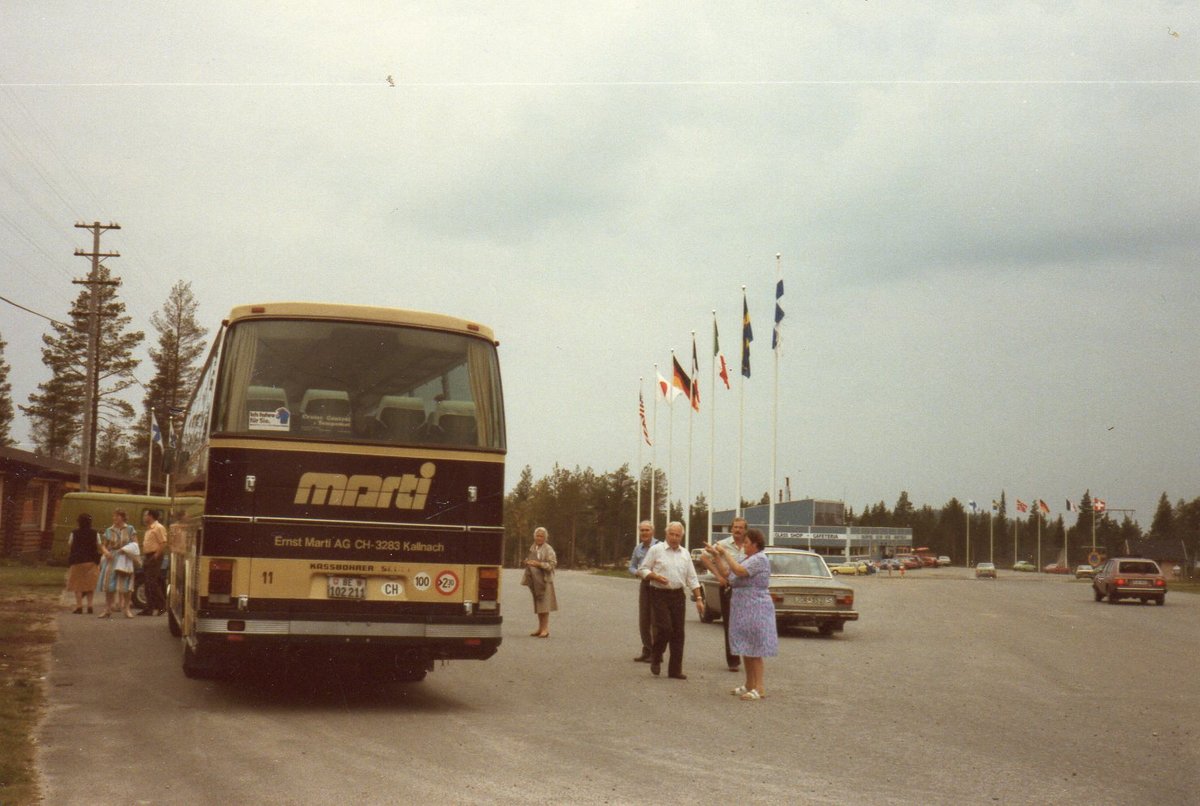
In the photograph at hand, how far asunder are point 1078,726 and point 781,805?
5338 mm

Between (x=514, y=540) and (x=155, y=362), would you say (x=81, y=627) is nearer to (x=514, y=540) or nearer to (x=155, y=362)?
(x=155, y=362)

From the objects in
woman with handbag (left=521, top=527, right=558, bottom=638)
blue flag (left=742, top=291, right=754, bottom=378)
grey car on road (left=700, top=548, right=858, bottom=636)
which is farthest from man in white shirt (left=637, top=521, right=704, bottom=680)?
blue flag (left=742, top=291, right=754, bottom=378)

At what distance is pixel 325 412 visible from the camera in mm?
10664

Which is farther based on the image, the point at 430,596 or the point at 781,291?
the point at 781,291

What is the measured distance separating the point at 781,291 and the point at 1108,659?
2042cm

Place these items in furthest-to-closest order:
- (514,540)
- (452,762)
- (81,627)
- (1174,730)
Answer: (514,540)
(81,627)
(1174,730)
(452,762)

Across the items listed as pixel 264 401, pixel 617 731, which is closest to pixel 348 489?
pixel 264 401

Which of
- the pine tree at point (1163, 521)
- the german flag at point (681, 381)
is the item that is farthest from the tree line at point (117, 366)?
the pine tree at point (1163, 521)

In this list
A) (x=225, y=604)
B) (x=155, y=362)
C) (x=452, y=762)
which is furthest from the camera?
(x=155, y=362)

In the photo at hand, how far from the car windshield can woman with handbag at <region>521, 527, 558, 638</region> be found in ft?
15.6

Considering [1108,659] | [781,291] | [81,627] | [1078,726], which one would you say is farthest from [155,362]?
[1078,726]

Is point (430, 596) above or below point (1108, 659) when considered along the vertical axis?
above

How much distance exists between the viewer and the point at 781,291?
125ft

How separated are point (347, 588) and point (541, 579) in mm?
9333
